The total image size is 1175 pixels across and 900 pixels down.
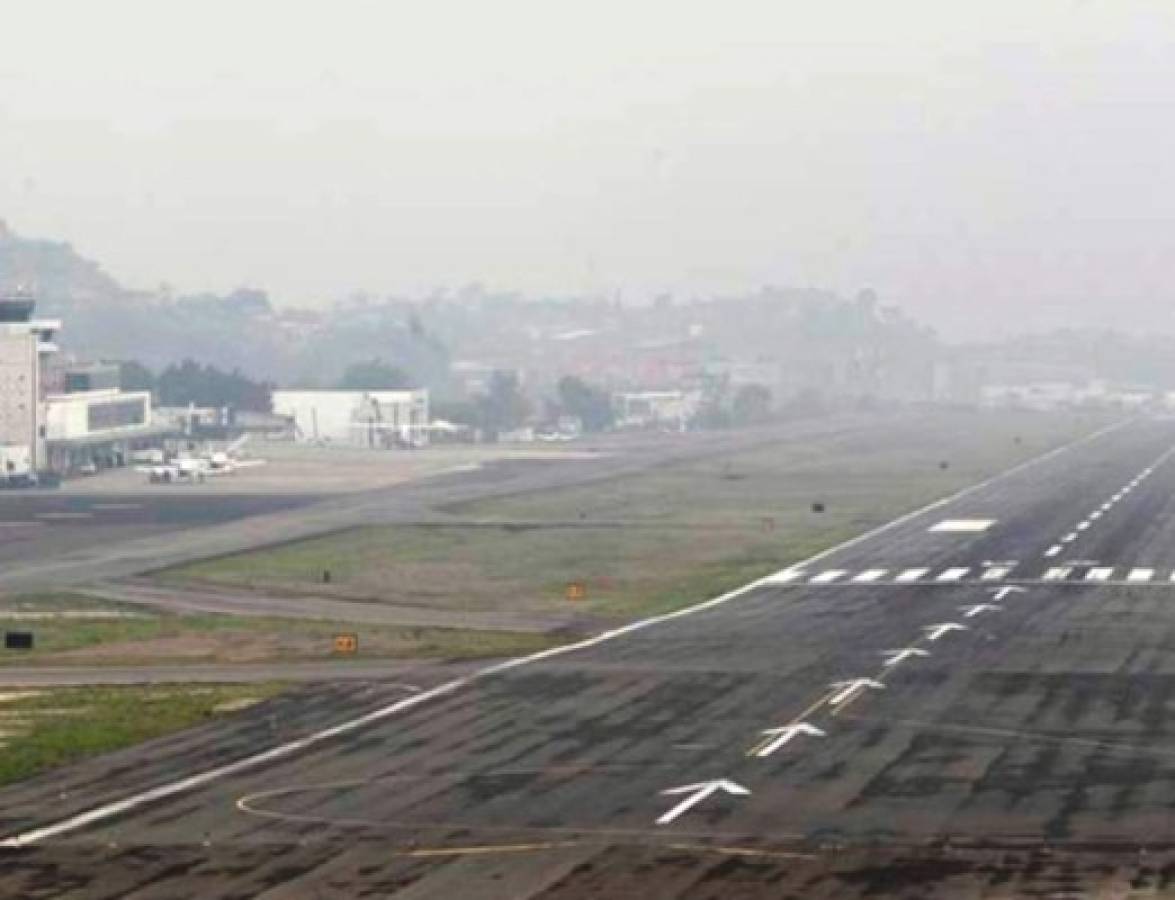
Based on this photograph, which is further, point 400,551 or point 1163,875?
point 400,551

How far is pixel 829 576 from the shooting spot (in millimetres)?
107812

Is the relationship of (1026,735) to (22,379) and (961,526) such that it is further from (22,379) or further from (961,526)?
(22,379)

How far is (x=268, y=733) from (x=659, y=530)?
3084 inches

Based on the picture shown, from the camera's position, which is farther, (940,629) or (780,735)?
(940,629)

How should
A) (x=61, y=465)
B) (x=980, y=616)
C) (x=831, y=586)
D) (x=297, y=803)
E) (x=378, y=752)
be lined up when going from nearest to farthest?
(x=297, y=803) → (x=378, y=752) → (x=980, y=616) → (x=831, y=586) → (x=61, y=465)

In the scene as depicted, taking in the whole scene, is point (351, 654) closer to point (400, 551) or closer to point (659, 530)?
point (400, 551)

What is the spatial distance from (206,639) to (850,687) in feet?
81.9

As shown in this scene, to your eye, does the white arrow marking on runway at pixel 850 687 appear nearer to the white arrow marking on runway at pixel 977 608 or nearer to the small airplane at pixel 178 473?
the white arrow marking on runway at pixel 977 608

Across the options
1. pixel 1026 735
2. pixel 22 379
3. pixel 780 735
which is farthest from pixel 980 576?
pixel 22 379

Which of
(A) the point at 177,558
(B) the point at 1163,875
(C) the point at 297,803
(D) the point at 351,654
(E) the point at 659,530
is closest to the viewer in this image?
(B) the point at 1163,875

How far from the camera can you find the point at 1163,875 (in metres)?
43.8

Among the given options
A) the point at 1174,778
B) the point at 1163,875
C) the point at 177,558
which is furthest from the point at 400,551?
the point at 1163,875

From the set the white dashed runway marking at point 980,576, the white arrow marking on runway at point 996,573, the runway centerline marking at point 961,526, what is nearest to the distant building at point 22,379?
the runway centerline marking at point 961,526

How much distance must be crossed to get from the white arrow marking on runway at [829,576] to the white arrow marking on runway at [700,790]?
51.9 meters
